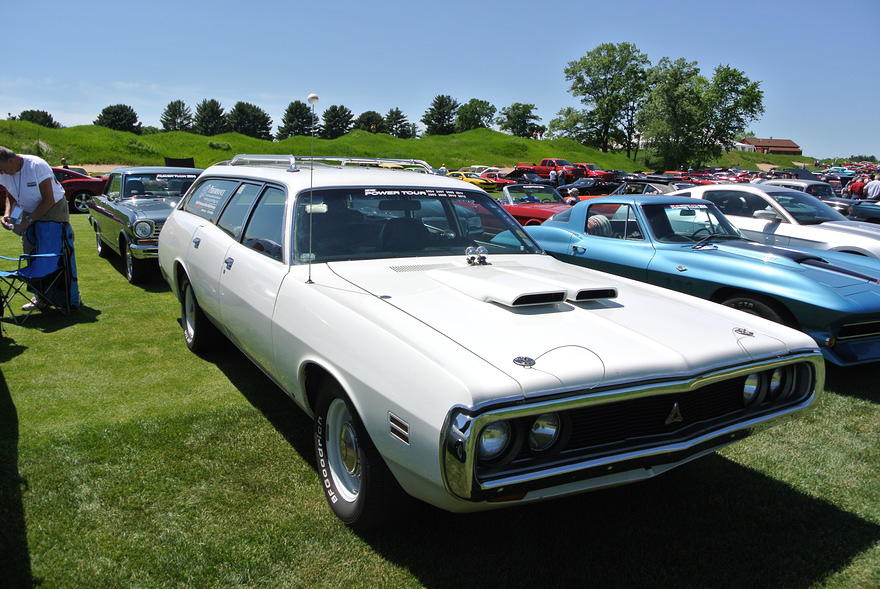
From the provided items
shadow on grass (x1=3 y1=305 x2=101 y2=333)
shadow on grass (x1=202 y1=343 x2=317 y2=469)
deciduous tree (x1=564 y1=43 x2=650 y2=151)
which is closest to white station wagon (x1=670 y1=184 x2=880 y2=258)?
shadow on grass (x1=202 y1=343 x2=317 y2=469)

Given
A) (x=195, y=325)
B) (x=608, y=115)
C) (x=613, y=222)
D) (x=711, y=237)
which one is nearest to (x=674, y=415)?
(x=195, y=325)

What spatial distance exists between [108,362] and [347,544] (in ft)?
10.3

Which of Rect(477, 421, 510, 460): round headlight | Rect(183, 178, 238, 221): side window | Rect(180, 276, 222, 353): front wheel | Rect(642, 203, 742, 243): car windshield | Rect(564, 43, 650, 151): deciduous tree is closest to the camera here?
Rect(477, 421, 510, 460): round headlight

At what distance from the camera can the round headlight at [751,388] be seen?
8.31 feet

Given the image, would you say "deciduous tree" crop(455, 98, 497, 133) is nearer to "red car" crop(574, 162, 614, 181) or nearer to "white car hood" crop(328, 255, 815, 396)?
"red car" crop(574, 162, 614, 181)

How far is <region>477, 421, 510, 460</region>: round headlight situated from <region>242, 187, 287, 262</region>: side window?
1.74 m

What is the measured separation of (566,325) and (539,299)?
0.82 feet

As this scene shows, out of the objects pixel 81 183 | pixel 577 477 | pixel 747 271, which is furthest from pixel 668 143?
pixel 577 477

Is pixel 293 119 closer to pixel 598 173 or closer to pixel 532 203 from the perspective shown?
pixel 598 173

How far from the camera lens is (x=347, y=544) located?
2508mm

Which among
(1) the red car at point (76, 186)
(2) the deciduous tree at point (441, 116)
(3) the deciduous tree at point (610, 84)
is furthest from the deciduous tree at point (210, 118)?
(1) the red car at point (76, 186)

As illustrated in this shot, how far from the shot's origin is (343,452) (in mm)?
2668

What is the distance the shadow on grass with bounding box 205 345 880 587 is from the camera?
237 cm

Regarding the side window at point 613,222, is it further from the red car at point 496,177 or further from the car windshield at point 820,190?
the red car at point 496,177
